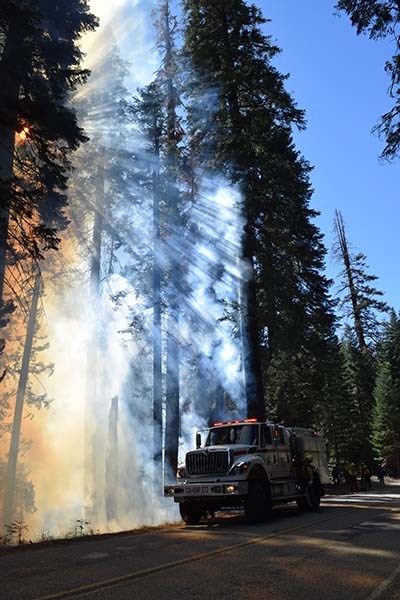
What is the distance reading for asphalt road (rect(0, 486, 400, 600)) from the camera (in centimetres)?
480

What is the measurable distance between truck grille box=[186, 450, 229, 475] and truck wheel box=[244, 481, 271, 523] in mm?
820

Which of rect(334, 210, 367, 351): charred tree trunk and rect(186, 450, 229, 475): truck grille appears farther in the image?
rect(334, 210, 367, 351): charred tree trunk

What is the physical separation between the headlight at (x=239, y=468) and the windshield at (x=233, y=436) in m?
1.18

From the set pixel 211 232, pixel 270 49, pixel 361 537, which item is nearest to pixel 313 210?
pixel 211 232

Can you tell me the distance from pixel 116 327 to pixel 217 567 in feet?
62.4

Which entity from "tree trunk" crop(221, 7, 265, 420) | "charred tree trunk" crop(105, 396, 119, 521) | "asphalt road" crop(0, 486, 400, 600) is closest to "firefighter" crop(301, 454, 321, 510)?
"tree trunk" crop(221, 7, 265, 420)

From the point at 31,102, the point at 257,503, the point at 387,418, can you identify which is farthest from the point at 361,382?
the point at 31,102

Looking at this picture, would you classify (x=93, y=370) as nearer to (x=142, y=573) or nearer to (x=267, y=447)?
(x=267, y=447)

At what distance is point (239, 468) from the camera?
11203mm

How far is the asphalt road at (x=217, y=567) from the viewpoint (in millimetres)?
4797

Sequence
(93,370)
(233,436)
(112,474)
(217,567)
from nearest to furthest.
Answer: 1. (217,567)
2. (233,436)
3. (93,370)
4. (112,474)

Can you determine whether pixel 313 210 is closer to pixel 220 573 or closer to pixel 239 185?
pixel 239 185

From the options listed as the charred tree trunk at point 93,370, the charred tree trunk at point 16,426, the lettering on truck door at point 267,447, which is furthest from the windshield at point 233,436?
the charred tree trunk at point 16,426

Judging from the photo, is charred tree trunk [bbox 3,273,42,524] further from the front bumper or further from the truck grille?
the front bumper
